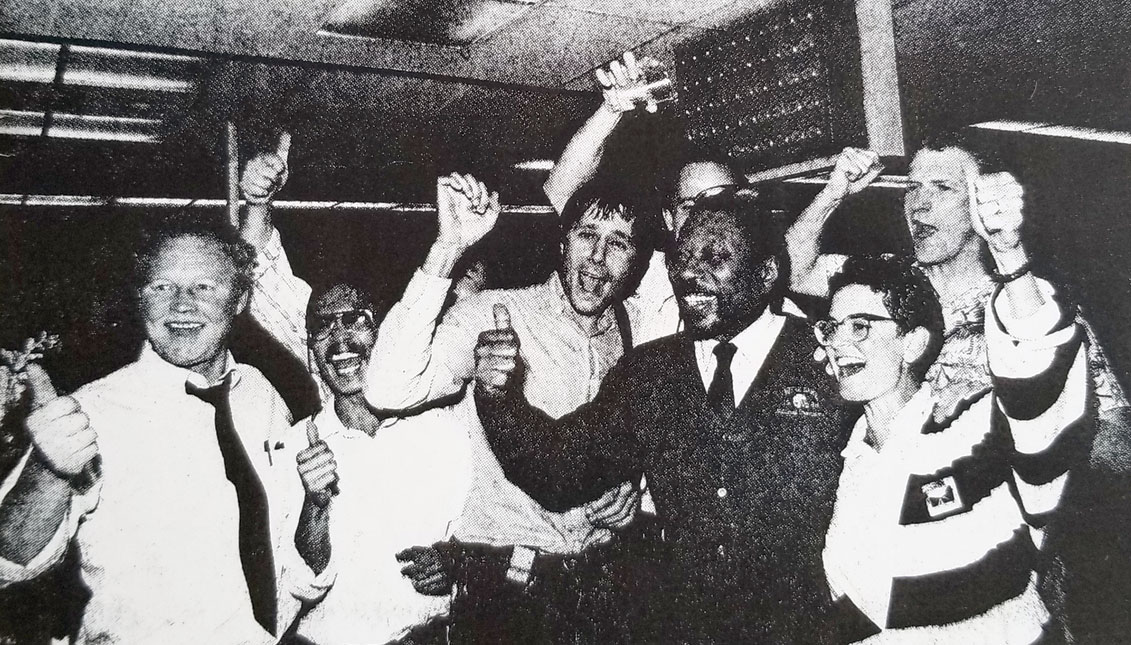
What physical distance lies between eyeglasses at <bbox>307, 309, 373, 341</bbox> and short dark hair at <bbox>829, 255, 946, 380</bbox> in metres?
1.27

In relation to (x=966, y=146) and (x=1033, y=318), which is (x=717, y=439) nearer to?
(x=1033, y=318)

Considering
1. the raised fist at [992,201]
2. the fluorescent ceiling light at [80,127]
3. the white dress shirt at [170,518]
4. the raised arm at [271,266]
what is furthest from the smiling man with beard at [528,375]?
the raised fist at [992,201]

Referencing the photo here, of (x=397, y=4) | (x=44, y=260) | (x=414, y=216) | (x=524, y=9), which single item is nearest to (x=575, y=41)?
(x=524, y=9)

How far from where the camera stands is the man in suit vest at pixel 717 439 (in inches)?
78.1

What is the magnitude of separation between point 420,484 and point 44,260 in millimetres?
996

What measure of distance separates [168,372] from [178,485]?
265mm

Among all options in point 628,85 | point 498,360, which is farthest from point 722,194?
point 498,360

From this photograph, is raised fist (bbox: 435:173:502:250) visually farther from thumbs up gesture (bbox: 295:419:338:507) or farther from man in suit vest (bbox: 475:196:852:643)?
thumbs up gesture (bbox: 295:419:338:507)

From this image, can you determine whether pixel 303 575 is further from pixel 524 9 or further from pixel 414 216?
pixel 524 9

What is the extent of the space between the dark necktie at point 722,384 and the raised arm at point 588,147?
23.3 inches

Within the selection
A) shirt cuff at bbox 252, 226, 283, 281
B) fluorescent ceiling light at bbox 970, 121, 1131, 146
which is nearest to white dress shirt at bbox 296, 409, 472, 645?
shirt cuff at bbox 252, 226, 283, 281

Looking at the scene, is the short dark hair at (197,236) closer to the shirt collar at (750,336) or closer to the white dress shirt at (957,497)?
the shirt collar at (750,336)

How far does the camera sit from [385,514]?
6.22ft

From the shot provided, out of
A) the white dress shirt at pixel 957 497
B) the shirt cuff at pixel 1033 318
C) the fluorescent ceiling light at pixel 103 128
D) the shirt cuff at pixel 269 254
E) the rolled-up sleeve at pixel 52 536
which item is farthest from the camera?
the shirt cuff at pixel 1033 318
